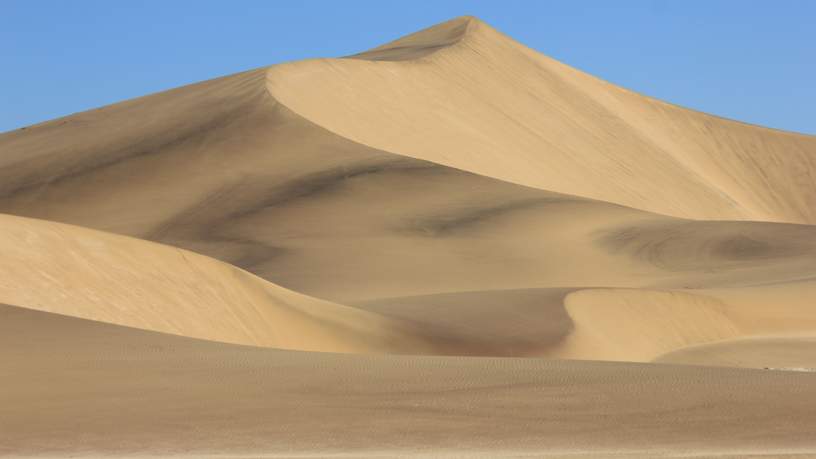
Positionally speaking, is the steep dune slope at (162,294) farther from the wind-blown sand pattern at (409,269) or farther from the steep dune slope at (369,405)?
the steep dune slope at (369,405)

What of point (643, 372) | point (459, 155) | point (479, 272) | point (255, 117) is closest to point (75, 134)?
point (255, 117)

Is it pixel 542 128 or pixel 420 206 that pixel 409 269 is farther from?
pixel 542 128

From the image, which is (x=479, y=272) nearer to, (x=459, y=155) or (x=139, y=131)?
(x=459, y=155)

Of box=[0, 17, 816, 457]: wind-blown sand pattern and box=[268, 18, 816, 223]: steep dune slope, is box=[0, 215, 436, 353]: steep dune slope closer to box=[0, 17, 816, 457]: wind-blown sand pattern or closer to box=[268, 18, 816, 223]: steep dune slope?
box=[0, 17, 816, 457]: wind-blown sand pattern

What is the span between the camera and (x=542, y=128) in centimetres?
5641

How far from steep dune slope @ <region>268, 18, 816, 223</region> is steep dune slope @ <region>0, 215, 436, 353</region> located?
24.5m

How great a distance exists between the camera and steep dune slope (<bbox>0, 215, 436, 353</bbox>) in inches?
627

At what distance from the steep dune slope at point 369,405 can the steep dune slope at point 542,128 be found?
31695 millimetres

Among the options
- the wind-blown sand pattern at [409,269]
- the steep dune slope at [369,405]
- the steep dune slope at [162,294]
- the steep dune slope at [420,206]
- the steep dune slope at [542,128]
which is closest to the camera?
the steep dune slope at [369,405]

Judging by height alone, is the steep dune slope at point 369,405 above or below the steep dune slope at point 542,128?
below

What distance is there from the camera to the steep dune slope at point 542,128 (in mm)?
47688

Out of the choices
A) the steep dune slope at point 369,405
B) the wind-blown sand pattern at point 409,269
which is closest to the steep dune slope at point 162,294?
the wind-blown sand pattern at point 409,269

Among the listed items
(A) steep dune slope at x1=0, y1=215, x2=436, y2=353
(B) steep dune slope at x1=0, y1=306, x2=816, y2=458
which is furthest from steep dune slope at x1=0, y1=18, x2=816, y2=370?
(B) steep dune slope at x1=0, y1=306, x2=816, y2=458

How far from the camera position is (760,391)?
11.2 meters
